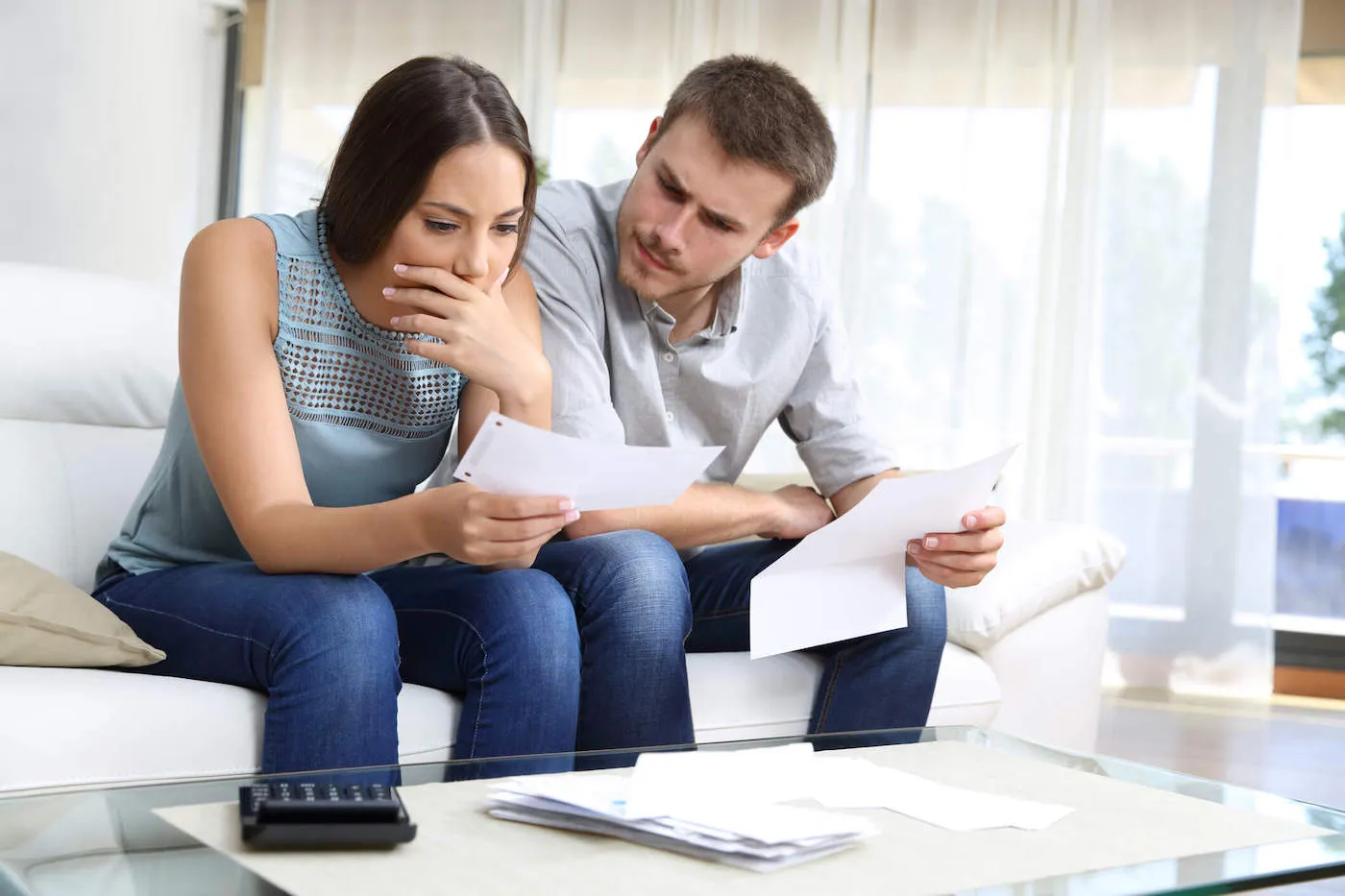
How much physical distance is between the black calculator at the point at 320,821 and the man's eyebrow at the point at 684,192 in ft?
Result: 3.16

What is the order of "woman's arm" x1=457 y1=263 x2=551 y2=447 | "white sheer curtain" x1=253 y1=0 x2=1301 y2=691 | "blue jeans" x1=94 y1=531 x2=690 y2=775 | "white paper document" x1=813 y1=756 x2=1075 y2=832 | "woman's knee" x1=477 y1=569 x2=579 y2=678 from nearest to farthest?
1. "white paper document" x1=813 y1=756 x2=1075 y2=832
2. "blue jeans" x1=94 y1=531 x2=690 y2=775
3. "woman's knee" x1=477 y1=569 x2=579 y2=678
4. "woman's arm" x1=457 y1=263 x2=551 y2=447
5. "white sheer curtain" x1=253 y1=0 x2=1301 y2=691

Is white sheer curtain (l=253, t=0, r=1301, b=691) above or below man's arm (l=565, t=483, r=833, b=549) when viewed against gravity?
above

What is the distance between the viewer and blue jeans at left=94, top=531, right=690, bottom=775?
1.16 meters

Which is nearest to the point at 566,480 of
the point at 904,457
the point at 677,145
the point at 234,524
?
the point at 234,524

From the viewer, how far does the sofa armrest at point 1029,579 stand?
→ 183 centimetres

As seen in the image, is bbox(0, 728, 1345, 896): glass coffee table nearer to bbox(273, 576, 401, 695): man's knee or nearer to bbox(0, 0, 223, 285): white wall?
bbox(273, 576, 401, 695): man's knee

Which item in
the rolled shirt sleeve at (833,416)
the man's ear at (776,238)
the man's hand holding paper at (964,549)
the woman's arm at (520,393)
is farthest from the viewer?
the rolled shirt sleeve at (833,416)

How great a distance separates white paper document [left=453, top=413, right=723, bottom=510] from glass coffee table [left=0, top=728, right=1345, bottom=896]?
24 cm

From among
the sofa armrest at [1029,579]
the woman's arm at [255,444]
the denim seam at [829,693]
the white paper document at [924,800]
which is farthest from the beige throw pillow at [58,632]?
the sofa armrest at [1029,579]

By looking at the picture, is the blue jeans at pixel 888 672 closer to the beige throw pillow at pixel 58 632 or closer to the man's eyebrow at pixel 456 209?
the man's eyebrow at pixel 456 209

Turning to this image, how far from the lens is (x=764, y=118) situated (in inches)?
63.7

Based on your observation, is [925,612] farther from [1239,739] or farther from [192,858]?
[1239,739]

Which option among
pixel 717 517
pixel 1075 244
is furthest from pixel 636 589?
pixel 1075 244

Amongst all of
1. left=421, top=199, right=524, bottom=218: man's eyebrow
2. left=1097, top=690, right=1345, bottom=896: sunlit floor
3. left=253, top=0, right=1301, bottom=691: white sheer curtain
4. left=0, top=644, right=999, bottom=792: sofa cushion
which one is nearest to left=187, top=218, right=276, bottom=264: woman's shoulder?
left=421, top=199, right=524, bottom=218: man's eyebrow
